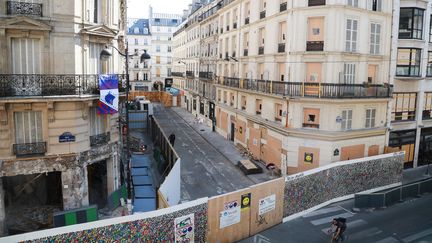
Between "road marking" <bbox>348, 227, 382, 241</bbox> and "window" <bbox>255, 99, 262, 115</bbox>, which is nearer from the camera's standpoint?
"road marking" <bbox>348, 227, 382, 241</bbox>

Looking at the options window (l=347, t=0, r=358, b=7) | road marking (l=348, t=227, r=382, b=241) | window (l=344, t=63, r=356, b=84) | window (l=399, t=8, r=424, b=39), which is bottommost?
road marking (l=348, t=227, r=382, b=241)

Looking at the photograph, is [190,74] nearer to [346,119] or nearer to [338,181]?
[346,119]

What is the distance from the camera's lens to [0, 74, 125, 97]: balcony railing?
15805 millimetres

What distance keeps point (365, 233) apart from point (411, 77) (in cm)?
1508

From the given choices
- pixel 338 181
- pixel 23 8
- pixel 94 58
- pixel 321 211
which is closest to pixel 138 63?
pixel 94 58

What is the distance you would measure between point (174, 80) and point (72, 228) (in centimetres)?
6637

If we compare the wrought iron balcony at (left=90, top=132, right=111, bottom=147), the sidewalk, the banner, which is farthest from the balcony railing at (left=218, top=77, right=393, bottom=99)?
the wrought iron balcony at (left=90, top=132, right=111, bottom=147)

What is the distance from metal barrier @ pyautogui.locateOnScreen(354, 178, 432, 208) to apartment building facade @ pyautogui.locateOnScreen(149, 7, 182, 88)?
2570 inches

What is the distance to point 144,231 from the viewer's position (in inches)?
524

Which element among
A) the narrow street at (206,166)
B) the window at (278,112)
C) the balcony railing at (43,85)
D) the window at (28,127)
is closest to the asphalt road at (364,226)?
the narrow street at (206,166)

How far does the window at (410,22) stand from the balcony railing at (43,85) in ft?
75.6

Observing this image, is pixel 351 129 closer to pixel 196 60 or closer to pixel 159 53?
pixel 196 60

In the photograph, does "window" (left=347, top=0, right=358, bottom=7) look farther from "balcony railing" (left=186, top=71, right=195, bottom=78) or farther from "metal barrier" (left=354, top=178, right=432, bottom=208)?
"balcony railing" (left=186, top=71, right=195, bottom=78)

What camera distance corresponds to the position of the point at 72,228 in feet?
38.8
